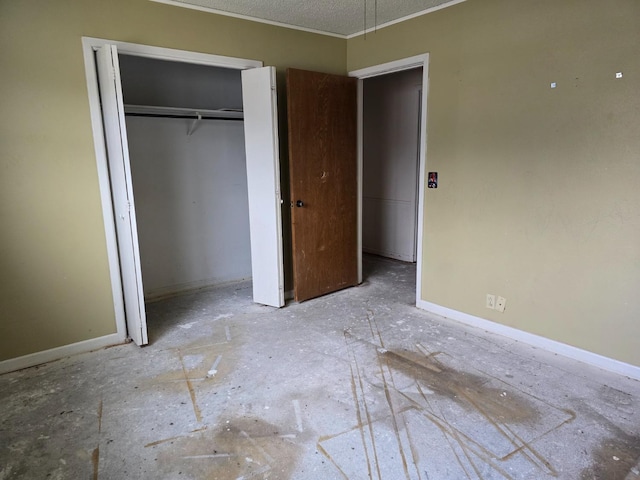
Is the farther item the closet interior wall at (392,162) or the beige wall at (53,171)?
the closet interior wall at (392,162)

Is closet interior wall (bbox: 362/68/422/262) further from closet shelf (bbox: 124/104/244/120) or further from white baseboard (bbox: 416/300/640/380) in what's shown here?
closet shelf (bbox: 124/104/244/120)

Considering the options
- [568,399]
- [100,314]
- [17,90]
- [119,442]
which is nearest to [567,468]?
[568,399]

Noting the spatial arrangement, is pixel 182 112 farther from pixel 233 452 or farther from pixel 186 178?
pixel 233 452

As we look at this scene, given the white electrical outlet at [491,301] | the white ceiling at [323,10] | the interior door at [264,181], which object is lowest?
the white electrical outlet at [491,301]

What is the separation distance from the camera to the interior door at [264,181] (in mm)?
3477

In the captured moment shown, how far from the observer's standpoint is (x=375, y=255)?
5766mm

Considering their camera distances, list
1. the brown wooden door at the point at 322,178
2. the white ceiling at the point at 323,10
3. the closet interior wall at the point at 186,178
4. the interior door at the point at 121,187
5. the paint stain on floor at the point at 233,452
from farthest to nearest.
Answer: the closet interior wall at the point at 186,178 < the brown wooden door at the point at 322,178 < the white ceiling at the point at 323,10 < the interior door at the point at 121,187 < the paint stain on floor at the point at 233,452

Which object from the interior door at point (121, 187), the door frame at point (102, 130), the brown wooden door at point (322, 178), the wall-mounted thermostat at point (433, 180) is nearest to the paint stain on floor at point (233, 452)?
the interior door at point (121, 187)

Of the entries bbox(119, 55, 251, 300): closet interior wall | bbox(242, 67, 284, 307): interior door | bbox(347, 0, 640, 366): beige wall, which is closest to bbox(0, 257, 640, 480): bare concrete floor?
bbox(347, 0, 640, 366): beige wall

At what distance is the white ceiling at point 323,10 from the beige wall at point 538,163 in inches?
6.2

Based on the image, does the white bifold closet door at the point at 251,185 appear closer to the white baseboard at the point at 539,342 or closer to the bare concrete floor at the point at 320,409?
the bare concrete floor at the point at 320,409

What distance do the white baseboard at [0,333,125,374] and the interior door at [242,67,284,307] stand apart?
4.30 ft

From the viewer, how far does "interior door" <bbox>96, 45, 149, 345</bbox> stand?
2.70m

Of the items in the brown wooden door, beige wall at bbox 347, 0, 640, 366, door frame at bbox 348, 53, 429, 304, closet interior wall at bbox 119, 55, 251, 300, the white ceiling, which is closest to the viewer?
beige wall at bbox 347, 0, 640, 366
